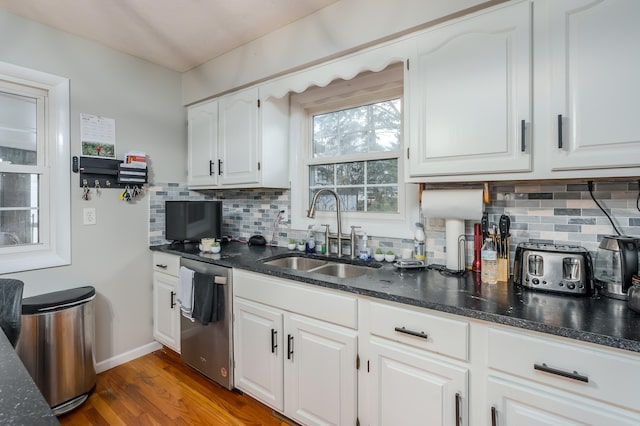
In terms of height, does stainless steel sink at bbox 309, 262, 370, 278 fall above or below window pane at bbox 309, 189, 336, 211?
below

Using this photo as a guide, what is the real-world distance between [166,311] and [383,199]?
1891mm

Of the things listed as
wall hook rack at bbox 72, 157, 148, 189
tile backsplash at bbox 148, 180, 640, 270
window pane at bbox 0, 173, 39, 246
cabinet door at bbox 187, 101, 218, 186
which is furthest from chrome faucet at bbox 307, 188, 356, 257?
window pane at bbox 0, 173, 39, 246

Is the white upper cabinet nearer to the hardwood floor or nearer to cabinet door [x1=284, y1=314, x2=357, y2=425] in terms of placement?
cabinet door [x1=284, y1=314, x2=357, y2=425]

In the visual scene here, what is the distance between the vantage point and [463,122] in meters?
1.48

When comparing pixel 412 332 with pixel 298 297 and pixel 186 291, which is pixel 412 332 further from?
pixel 186 291

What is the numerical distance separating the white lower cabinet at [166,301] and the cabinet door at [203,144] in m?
0.73

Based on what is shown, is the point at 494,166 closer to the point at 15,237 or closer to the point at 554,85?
the point at 554,85

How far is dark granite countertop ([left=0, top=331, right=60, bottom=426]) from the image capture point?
54 cm

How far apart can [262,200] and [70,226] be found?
1370 millimetres

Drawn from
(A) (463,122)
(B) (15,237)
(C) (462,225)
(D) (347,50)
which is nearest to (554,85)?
(A) (463,122)

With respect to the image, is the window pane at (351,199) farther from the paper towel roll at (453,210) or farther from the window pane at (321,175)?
the paper towel roll at (453,210)

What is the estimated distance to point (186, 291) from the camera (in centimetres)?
215

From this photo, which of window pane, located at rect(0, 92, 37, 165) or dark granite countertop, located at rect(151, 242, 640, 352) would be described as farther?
window pane, located at rect(0, 92, 37, 165)

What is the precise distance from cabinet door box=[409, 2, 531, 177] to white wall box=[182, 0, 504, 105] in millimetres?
117
